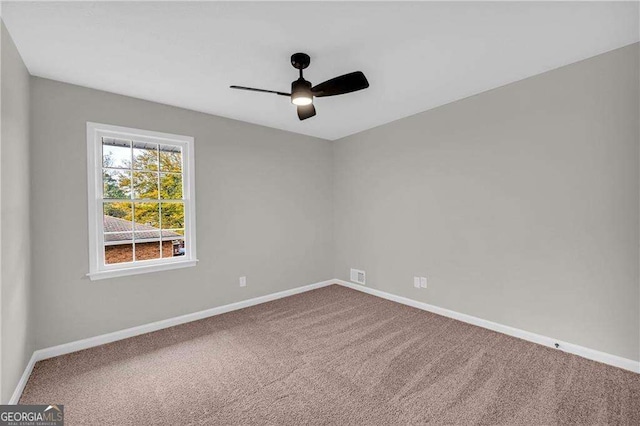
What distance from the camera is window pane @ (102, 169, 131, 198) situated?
2.95 m

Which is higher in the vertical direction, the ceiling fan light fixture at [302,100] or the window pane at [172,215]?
the ceiling fan light fixture at [302,100]

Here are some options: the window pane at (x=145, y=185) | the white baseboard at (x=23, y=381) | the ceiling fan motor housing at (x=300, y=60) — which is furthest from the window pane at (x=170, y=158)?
the white baseboard at (x=23, y=381)

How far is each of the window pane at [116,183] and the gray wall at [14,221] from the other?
63 centimetres

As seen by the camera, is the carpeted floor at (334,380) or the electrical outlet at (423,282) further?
the electrical outlet at (423,282)

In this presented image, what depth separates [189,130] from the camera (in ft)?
11.2

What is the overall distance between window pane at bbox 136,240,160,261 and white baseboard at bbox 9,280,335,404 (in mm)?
738

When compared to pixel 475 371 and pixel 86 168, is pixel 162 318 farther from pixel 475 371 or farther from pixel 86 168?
pixel 475 371

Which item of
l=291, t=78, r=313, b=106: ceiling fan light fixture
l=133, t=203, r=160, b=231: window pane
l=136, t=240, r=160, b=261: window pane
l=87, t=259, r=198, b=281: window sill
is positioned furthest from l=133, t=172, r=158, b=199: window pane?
l=291, t=78, r=313, b=106: ceiling fan light fixture

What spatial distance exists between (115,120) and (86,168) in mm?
574

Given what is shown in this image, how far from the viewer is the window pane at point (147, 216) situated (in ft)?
10.3

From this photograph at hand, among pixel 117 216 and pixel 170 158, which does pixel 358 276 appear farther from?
pixel 117 216

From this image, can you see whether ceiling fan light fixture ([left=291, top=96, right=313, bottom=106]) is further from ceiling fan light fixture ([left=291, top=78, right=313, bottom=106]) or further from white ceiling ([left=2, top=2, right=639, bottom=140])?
white ceiling ([left=2, top=2, right=639, bottom=140])

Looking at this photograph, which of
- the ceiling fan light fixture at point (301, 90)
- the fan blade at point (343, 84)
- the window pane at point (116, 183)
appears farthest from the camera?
the window pane at point (116, 183)

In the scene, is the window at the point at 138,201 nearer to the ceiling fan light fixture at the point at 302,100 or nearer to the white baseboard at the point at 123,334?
the white baseboard at the point at 123,334
